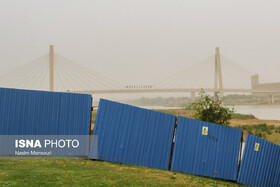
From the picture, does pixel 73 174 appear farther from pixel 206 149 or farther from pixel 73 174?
pixel 206 149

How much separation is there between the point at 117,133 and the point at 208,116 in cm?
871

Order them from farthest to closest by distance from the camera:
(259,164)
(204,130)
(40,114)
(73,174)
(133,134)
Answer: (259,164), (204,130), (133,134), (40,114), (73,174)

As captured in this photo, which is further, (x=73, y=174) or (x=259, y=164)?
(x=259, y=164)

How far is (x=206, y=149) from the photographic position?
12.8 meters

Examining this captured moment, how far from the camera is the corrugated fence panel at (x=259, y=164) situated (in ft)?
45.5

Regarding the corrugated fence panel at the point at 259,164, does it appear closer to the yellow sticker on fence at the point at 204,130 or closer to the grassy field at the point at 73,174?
the yellow sticker on fence at the point at 204,130

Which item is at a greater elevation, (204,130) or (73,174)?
(204,130)

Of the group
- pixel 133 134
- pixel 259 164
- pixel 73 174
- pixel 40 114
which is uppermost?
pixel 40 114

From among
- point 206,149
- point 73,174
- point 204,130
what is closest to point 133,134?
point 204,130

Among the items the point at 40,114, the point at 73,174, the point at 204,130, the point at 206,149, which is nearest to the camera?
the point at 73,174

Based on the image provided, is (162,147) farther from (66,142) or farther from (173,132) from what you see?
(66,142)

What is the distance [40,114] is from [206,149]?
718 cm

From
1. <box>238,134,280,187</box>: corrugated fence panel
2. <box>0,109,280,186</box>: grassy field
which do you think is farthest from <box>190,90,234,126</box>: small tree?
<box>0,109,280,186</box>: grassy field

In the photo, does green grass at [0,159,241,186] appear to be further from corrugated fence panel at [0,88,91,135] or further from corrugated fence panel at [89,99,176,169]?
corrugated fence panel at [0,88,91,135]
